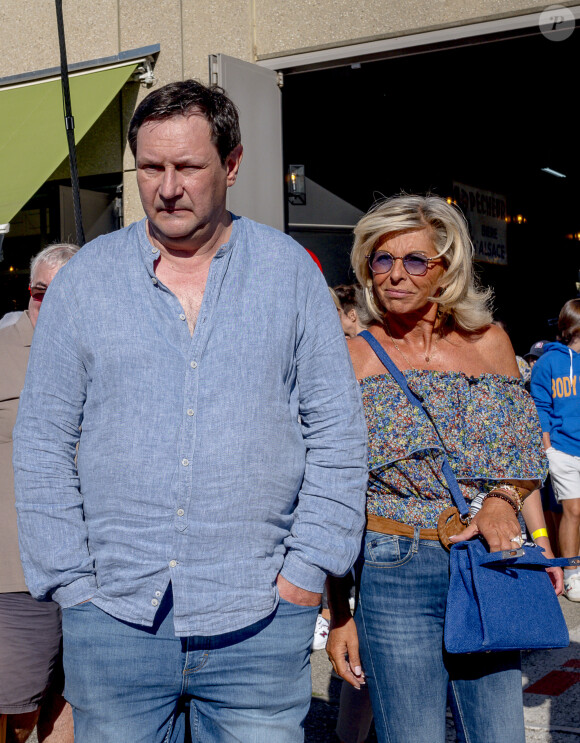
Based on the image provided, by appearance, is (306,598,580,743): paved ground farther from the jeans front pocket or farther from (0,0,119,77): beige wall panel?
(0,0,119,77): beige wall panel

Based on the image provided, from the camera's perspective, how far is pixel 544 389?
660 centimetres

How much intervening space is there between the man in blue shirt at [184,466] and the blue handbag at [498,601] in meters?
0.42

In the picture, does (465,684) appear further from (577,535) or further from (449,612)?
(577,535)

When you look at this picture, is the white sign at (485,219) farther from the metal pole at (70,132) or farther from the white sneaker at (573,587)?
the white sneaker at (573,587)

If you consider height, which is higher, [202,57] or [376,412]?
[202,57]

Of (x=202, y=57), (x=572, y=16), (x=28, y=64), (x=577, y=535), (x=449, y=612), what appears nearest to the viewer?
(x=449, y=612)

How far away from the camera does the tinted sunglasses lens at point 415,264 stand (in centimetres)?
270

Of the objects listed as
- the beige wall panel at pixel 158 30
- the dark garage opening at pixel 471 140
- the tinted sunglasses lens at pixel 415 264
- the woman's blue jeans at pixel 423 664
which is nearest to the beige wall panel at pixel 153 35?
the beige wall panel at pixel 158 30

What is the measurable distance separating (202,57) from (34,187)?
173 cm

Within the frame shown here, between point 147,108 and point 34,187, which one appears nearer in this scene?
point 147,108

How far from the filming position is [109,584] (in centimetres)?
198

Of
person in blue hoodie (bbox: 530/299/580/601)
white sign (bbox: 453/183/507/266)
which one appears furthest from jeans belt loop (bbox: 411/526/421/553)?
white sign (bbox: 453/183/507/266)

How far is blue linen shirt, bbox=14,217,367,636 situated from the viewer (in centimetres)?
196

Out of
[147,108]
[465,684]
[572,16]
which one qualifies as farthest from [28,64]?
[465,684]
